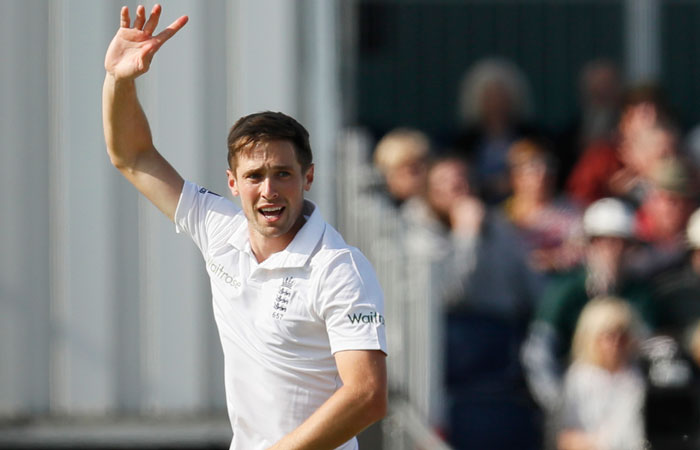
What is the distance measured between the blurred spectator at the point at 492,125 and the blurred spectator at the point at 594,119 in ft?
1.03

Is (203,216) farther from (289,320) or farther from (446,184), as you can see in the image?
(446,184)

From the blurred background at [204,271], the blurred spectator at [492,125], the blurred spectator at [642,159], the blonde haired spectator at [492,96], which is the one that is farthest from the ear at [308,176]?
the blonde haired spectator at [492,96]

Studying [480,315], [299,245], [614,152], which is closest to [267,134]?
[299,245]

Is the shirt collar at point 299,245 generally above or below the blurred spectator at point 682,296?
above

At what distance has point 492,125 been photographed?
24.7 ft

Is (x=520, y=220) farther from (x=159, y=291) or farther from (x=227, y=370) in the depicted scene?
(x=227, y=370)

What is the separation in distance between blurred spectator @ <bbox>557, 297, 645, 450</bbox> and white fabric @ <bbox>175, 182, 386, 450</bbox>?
294 cm

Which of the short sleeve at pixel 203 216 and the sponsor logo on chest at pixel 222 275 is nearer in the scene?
the sponsor logo on chest at pixel 222 275

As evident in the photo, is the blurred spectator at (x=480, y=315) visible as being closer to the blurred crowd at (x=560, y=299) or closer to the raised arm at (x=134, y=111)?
the blurred crowd at (x=560, y=299)

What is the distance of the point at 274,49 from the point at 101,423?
1826 mm

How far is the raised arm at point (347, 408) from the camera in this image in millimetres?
2656

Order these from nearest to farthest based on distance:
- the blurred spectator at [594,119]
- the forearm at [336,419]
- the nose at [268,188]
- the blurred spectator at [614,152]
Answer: the forearm at [336,419] < the nose at [268,188] < the blurred spectator at [614,152] < the blurred spectator at [594,119]

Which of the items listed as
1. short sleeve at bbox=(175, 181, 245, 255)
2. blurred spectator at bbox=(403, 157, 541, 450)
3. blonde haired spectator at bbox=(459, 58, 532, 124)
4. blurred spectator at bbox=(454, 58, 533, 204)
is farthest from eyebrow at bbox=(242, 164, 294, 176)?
blonde haired spectator at bbox=(459, 58, 532, 124)

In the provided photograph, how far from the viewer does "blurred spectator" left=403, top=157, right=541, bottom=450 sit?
5.84 meters
